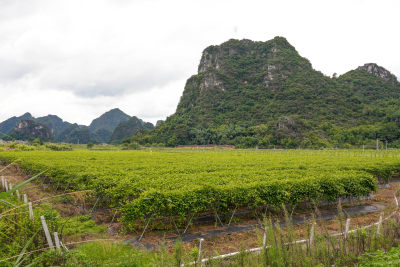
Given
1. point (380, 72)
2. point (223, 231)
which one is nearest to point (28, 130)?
point (223, 231)

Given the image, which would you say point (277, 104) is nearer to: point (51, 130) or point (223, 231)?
point (223, 231)

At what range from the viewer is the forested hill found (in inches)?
2456

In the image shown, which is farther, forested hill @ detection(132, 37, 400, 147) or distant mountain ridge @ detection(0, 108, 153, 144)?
distant mountain ridge @ detection(0, 108, 153, 144)

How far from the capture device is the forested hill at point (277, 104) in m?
62.4

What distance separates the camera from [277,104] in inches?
3521

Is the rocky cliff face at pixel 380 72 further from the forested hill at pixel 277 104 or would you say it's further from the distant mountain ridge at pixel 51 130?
the distant mountain ridge at pixel 51 130

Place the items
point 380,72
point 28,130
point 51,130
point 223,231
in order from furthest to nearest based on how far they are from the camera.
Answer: point 51,130 < point 380,72 < point 28,130 < point 223,231

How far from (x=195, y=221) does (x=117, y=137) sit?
139 meters

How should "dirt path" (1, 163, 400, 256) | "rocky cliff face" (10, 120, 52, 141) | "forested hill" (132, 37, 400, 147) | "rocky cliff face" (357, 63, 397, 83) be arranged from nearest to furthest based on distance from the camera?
"dirt path" (1, 163, 400, 256), "forested hill" (132, 37, 400, 147), "rocky cliff face" (10, 120, 52, 141), "rocky cliff face" (357, 63, 397, 83)

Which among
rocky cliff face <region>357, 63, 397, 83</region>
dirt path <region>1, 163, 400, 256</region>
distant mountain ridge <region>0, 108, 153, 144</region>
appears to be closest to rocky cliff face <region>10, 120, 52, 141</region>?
distant mountain ridge <region>0, 108, 153, 144</region>

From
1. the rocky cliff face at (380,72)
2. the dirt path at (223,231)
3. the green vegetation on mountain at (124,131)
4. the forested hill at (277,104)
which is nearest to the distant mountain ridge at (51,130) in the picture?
the green vegetation on mountain at (124,131)

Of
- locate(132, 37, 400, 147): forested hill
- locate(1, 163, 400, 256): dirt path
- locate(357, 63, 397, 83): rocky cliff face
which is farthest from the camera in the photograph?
locate(357, 63, 397, 83): rocky cliff face

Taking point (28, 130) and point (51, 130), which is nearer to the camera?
point (28, 130)

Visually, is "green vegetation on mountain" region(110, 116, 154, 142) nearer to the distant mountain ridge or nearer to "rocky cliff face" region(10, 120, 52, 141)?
the distant mountain ridge
